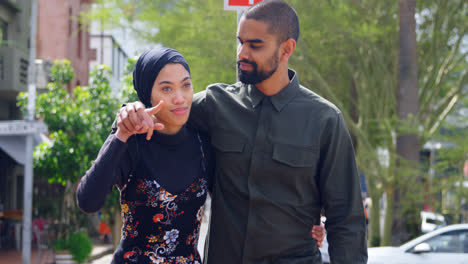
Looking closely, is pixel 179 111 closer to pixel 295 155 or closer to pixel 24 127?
pixel 295 155

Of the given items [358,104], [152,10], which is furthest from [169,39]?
[358,104]

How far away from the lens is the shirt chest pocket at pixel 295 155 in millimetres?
2703

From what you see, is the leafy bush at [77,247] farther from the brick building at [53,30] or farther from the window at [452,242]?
the brick building at [53,30]

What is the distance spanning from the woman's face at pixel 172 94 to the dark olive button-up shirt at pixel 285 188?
26cm

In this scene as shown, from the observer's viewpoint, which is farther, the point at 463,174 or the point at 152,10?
the point at 152,10

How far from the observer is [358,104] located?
1347cm

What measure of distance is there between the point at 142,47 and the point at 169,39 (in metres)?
1.03

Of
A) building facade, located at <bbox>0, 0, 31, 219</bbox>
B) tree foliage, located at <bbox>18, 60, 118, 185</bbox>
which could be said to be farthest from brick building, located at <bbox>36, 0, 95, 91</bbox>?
tree foliage, located at <bbox>18, 60, 118, 185</bbox>

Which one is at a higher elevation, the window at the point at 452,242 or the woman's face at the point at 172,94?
the woman's face at the point at 172,94

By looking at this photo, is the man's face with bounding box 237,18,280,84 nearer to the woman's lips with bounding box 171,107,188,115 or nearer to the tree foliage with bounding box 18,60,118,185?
the woman's lips with bounding box 171,107,188,115

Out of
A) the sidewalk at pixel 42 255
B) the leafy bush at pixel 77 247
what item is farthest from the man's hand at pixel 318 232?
the sidewalk at pixel 42 255

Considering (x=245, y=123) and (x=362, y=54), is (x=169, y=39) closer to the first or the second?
(x=362, y=54)

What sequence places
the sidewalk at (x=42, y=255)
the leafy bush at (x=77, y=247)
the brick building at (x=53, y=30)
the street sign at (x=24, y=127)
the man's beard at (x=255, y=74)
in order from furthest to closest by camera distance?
the brick building at (x=53, y=30) → the sidewalk at (x=42, y=255) → the street sign at (x=24, y=127) → the leafy bush at (x=77, y=247) → the man's beard at (x=255, y=74)

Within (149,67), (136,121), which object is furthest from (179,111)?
(136,121)
